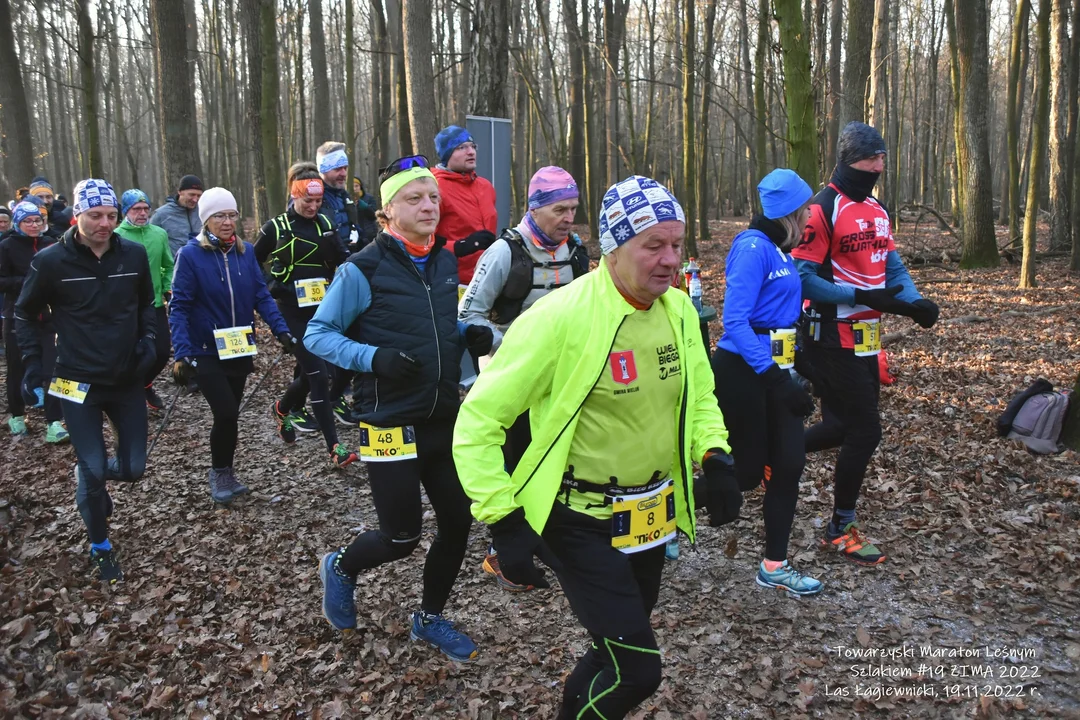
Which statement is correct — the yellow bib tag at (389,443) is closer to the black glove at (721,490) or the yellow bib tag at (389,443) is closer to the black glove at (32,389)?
the black glove at (721,490)

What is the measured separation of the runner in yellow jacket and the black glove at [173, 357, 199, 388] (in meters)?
3.48

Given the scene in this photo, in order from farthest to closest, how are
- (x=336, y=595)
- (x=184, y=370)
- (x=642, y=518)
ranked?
(x=184, y=370), (x=336, y=595), (x=642, y=518)

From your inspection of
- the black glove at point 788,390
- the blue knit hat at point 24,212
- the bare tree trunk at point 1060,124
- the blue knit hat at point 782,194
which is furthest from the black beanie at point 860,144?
the bare tree trunk at point 1060,124

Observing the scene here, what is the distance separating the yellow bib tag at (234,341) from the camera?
18.8ft

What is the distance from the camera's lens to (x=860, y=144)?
452 cm

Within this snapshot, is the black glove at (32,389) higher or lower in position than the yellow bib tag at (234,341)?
lower

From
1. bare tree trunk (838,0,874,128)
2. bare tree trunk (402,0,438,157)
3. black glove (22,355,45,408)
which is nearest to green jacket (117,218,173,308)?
black glove (22,355,45,408)

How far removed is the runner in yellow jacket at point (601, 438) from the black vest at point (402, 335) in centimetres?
110

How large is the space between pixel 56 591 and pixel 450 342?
121 inches

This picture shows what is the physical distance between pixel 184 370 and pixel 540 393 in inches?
147

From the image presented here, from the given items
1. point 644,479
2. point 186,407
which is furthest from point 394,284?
point 186,407

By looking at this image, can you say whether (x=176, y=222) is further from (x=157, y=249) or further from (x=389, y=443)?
(x=389, y=443)

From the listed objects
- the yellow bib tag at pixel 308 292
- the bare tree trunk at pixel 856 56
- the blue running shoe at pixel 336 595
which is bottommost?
the blue running shoe at pixel 336 595

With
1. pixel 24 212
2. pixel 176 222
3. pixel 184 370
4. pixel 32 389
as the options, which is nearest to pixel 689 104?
pixel 176 222
